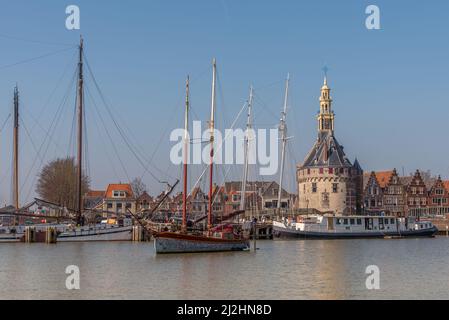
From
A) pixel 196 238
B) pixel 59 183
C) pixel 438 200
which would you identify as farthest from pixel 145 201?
pixel 196 238

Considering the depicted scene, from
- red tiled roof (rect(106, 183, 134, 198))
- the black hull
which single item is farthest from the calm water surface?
red tiled roof (rect(106, 183, 134, 198))

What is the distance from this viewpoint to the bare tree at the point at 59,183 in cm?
11869

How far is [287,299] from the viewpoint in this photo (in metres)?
39.6

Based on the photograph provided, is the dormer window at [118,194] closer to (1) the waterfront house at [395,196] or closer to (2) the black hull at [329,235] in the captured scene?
(2) the black hull at [329,235]

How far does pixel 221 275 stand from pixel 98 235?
1908 inches

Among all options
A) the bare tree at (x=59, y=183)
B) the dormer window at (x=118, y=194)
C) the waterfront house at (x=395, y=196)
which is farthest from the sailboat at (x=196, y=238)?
the waterfront house at (x=395, y=196)

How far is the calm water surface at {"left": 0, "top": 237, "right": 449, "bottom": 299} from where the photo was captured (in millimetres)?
41719

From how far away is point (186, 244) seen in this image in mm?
68500

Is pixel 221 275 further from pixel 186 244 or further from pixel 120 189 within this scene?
pixel 120 189

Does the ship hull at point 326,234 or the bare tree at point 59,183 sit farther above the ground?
the bare tree at point 59,183

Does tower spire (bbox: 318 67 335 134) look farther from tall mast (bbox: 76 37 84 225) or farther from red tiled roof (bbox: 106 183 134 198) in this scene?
tall mast (bbox: 76 37 84 225)

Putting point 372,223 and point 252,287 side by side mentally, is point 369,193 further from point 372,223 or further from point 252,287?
point 252,287

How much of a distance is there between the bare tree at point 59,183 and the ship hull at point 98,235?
17.4m

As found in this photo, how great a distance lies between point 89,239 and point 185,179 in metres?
31.4
